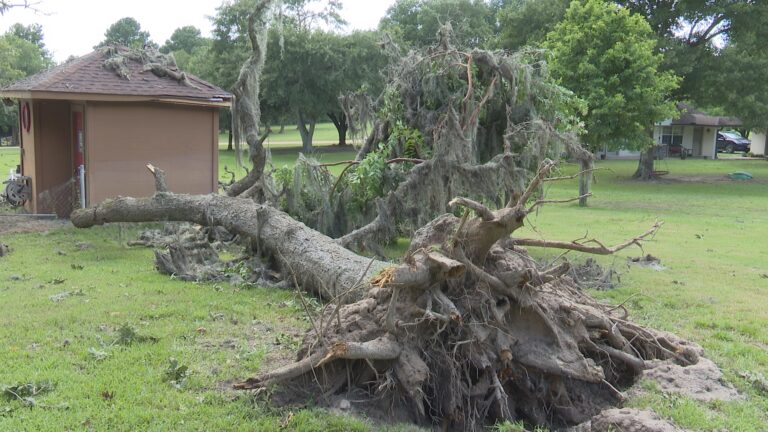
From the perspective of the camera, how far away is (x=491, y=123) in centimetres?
1097

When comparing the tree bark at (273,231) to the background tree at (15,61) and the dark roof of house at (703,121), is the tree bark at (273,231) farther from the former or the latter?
the dark roof of house at (703,121)

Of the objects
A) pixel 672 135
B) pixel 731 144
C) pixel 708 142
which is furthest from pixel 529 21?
pixel 731 144

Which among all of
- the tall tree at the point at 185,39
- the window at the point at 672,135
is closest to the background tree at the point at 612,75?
the window at the point at 672,135

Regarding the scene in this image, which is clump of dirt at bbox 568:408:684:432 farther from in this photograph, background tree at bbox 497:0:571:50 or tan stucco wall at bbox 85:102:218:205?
background tree at bbox 497:0:571:50

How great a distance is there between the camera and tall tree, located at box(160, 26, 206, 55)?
98.8 m

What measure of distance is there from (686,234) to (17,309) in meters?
13.5

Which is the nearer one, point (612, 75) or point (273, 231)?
point (273, 231)

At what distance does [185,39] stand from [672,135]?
73988 mm

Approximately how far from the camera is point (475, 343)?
5.30 meters

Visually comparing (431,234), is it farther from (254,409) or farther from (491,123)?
(491,123)

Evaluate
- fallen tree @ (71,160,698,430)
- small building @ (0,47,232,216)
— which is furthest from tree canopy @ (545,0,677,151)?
fallen tree @ (71,160,698,430)

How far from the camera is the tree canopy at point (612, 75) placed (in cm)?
2309

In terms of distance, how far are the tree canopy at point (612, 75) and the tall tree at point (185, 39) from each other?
82.6m

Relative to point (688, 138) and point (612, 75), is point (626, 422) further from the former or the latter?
point (688, 138)
